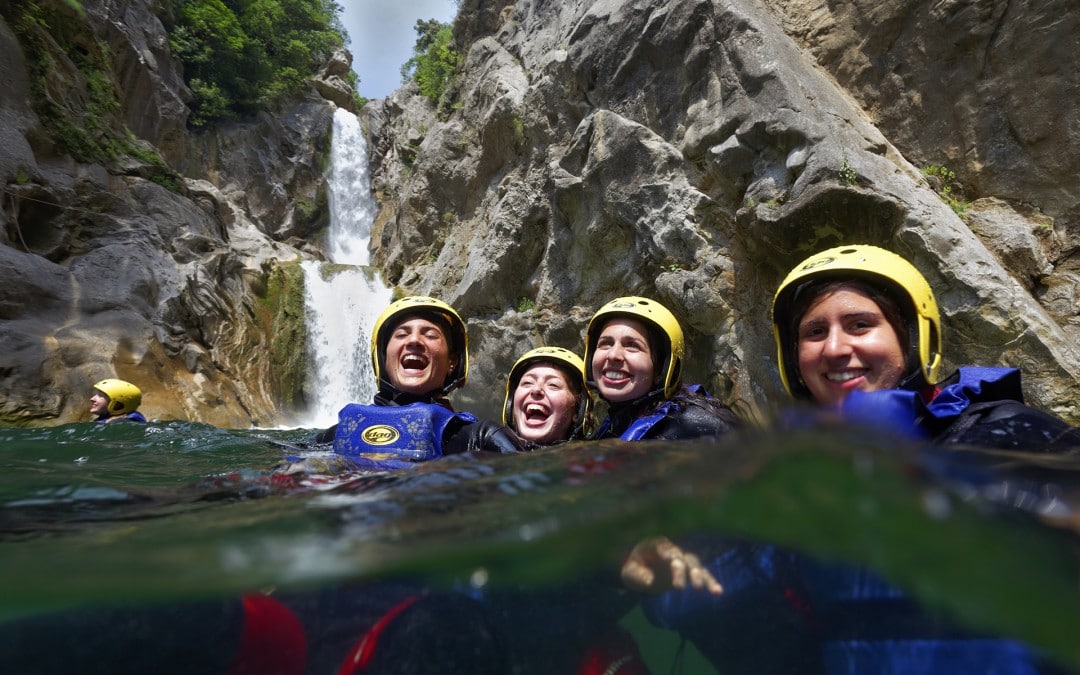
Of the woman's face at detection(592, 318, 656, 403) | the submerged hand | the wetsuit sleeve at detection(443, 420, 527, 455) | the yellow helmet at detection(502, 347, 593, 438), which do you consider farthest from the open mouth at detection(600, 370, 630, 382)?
the submerged hand

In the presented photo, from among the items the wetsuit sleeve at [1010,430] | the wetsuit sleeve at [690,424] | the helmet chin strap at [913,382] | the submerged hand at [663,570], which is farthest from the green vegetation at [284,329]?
the wetsuit sleeve at [1010,430]

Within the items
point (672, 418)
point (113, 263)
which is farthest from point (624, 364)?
point (113, 263)

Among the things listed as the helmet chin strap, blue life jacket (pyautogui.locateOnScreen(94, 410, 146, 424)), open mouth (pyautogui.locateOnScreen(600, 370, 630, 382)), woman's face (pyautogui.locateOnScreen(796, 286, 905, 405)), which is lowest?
blue life jacket (pyautogui.locateOnScreen(94, 410, 146, 424))

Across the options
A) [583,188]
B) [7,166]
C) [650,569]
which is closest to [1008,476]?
[650,569]

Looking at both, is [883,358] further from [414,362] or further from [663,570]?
[414,362]

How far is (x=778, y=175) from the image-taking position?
7355 mm

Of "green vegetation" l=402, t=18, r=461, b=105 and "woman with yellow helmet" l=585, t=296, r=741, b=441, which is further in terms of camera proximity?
"green vegetation" l=402, t=18, r=461, b=105

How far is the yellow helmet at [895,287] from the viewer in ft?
6.85

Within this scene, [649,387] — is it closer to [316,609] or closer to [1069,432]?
[1069,432]

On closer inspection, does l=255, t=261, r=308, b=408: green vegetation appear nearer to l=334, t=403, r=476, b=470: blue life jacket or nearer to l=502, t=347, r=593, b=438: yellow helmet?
l=334, t=403, r=476, b=470: blue life jacket

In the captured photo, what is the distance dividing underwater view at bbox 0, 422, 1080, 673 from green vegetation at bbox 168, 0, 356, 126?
951 inches

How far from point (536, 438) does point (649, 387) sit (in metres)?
0.86

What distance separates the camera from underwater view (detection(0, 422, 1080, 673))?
902mm

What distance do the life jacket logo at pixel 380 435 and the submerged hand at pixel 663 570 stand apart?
2.37 m
